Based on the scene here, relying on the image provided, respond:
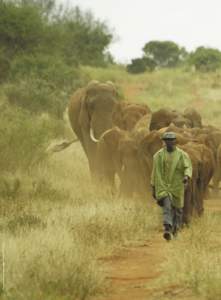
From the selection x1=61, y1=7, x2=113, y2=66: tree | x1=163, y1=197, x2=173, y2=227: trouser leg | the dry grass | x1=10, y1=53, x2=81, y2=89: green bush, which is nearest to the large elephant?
the dry grass

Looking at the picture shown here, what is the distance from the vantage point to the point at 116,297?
9.62 meters

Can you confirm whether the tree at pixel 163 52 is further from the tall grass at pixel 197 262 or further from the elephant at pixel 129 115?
the tall grass at pixel 197 262

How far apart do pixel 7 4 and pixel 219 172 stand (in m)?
27.5

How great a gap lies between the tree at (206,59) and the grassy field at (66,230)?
42.4m

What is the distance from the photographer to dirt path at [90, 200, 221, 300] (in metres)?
9.59

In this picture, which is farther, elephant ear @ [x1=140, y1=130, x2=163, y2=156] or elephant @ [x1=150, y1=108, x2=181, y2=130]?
elephant @ [x1=150, y1=108, x2=181, y2=130]

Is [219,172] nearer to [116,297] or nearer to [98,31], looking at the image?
[116,297]

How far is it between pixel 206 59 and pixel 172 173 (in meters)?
59.3

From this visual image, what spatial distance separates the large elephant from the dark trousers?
7.09 meters

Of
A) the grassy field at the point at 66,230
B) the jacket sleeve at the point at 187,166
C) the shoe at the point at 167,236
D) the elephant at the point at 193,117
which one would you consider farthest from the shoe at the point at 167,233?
the elephant at the point at 193,117

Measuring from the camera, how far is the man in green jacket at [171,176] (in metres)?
13.1

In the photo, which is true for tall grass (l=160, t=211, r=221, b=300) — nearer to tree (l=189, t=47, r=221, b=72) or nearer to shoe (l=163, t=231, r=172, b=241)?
shoe (l=163, t=231, r=172, b=241)

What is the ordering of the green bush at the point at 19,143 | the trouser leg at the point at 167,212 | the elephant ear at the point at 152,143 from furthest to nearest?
the green bush at the point at 19,143, the elephant ear at the point at 152,143, the trouser leg at the point at 167,212

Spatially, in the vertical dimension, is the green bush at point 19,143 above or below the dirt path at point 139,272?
above
